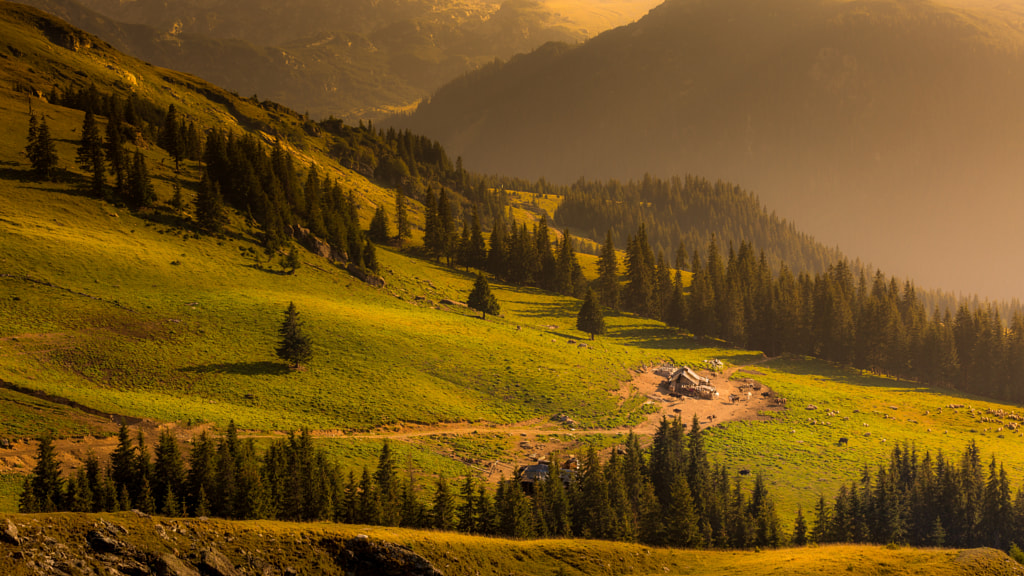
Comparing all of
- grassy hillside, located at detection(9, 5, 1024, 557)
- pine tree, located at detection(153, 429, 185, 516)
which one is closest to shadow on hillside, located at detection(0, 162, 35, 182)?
grassy hillside, located at detection(9, 5, 1024, 557)

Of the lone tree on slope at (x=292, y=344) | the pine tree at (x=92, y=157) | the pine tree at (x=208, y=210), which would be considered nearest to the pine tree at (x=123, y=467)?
the lone tree on slope at (x=292, y=344)

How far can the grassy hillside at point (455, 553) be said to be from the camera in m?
21.6

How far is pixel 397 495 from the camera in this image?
44938 mm

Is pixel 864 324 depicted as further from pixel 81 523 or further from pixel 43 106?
pixel 43 106

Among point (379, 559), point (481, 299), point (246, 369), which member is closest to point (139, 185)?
point (246, 369)

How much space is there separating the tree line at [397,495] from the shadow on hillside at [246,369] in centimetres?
1795

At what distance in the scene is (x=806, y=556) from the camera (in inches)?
1529

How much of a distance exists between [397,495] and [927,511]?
181ft

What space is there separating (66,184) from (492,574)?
3810 inches

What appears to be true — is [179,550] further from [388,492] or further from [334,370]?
[334,370]

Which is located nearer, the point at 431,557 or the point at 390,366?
the point at 431,557

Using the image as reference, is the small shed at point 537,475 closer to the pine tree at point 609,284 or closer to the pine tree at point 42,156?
the pine tree at point 42,156

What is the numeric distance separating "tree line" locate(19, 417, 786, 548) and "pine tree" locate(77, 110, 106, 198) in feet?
215

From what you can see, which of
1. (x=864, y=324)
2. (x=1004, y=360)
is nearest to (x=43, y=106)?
(x=864, y=324)
